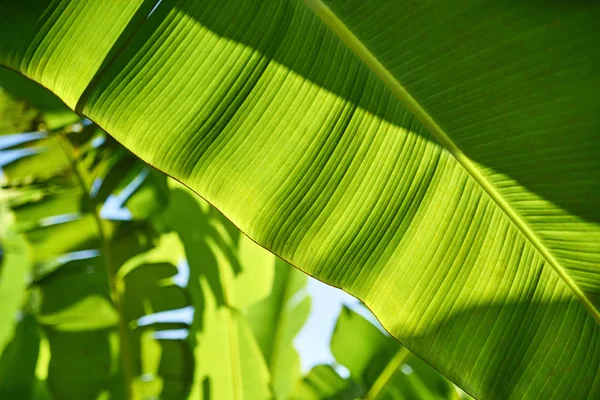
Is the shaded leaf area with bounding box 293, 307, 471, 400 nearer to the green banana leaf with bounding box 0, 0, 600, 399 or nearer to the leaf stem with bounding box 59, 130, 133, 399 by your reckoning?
the leaf stem with bounding box 59, 130, 133, 399

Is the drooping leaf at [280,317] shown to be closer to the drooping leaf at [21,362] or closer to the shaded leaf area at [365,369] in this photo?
the shaded leaf area at [365,369]

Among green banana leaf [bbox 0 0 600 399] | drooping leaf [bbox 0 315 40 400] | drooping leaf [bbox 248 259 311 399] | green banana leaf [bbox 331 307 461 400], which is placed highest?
green banana leaf [bbox 0 0 600 399]

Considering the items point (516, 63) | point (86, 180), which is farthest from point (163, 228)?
point (516, 63)

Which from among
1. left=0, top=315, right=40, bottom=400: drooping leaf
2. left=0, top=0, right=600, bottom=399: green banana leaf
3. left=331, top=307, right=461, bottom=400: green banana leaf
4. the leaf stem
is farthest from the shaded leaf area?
left=0, top=315, right=40, bottom=400: drooping leaf

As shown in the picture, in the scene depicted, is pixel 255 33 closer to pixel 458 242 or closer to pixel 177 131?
pixel 177 131

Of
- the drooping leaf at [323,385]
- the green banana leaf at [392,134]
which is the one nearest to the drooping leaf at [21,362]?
the drooping leaf at [323,385]

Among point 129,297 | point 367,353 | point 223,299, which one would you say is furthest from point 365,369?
point 129,297
